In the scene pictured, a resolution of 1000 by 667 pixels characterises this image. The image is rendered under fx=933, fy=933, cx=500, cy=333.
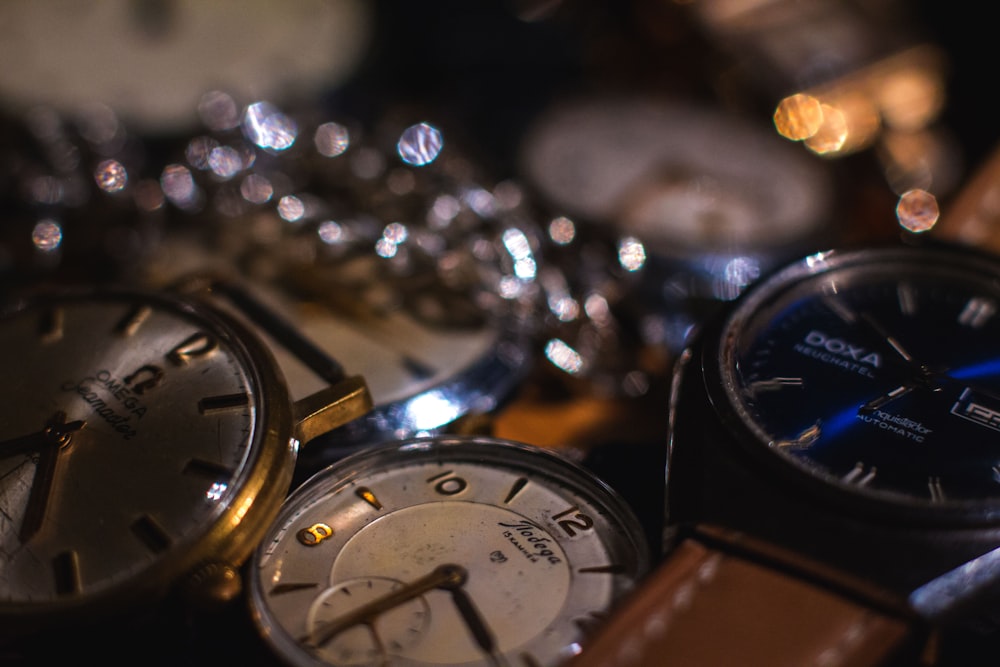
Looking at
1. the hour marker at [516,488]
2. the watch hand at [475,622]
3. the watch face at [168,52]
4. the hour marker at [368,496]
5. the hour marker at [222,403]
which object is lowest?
the watch hand at [475,622]

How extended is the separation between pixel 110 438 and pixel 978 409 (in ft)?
3.02

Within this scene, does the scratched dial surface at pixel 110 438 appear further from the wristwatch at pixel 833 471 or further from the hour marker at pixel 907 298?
the hour marker at pixel 907 298

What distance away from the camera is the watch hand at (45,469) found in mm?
921

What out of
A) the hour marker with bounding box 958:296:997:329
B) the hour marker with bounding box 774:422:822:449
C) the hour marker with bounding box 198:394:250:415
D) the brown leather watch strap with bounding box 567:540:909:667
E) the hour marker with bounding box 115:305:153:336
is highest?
the hour marker with bounding box 115:305:153:336

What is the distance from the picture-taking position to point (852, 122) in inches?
77.7

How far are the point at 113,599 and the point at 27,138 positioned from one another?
117 cm

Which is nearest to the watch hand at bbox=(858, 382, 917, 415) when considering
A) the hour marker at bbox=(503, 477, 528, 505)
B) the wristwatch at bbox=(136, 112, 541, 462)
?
the hour marker at bbox=(503, 477, 528, 505)

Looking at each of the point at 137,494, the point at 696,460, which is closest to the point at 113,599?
the point at 137,494

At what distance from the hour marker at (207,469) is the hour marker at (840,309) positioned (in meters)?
0.73

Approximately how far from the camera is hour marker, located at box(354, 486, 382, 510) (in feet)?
3.26

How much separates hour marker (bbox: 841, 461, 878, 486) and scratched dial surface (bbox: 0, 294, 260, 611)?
602mm

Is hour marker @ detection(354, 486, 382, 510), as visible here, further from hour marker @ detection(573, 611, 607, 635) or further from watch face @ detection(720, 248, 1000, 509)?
watch face @ detection(720, 248, 1000, 509)

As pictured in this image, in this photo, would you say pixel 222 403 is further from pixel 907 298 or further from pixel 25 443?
pixel 907 298

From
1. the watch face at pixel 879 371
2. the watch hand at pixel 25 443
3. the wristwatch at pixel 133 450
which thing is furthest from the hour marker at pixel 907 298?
the watch hand at pixel 25 443
